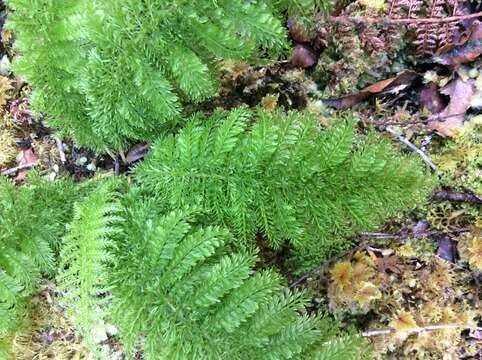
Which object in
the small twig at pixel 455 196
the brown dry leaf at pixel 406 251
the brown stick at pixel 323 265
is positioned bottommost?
the brown dry leaf at pixel 406 251

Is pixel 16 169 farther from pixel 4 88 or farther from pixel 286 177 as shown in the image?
pixel 286 177

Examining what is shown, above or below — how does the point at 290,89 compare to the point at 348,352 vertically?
above

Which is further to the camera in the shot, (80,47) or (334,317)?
(334,317)

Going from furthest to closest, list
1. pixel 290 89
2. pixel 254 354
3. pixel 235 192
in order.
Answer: pixel 290 89 → pixel 235 192 → pixel 254 354

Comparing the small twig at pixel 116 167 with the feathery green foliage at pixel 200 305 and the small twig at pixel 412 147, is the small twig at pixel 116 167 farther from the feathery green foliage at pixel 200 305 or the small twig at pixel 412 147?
the small twig at pixel 412 147

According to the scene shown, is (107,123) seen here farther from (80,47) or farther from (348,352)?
(348,352)

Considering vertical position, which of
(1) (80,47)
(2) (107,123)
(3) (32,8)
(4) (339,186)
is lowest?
(4) (339,186)

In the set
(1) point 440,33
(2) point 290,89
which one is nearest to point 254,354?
(2) point 290,89

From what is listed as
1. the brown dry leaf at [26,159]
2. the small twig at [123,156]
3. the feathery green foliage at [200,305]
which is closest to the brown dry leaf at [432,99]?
the feathery green foliage at [200,305]

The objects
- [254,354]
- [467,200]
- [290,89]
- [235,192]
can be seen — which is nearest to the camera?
[254,354]
